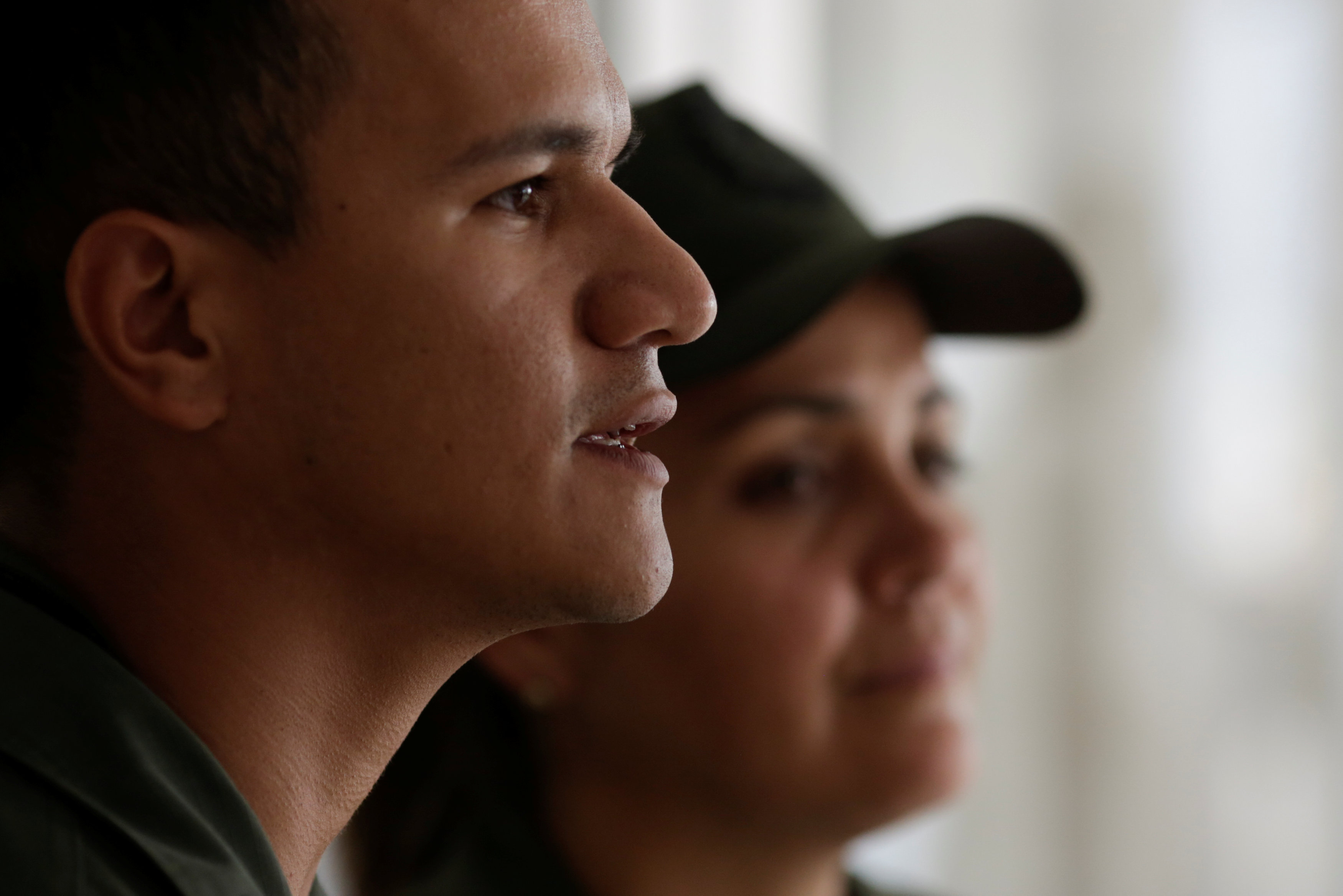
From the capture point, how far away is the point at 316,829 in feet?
1.32

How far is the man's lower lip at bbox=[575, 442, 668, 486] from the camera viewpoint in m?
0.39

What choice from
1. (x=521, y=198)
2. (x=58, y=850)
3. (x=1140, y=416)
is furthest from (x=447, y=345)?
(x=1140, y=416)

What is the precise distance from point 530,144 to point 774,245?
0.34 m

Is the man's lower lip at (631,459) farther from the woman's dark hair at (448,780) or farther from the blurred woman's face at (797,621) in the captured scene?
the woman's dark hair at (448,780)

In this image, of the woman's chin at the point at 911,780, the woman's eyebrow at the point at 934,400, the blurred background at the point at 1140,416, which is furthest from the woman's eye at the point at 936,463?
the blurred background at the point at 1140,416

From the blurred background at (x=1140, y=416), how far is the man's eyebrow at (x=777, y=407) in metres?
0.69

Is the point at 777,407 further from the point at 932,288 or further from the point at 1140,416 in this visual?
the point at 1140,416

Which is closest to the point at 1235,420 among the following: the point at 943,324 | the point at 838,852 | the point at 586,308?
the point at 943,324

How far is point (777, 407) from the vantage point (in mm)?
726

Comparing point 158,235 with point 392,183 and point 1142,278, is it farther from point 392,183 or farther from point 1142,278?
point 1142,278

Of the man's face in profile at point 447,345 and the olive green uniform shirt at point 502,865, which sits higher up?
the man's face in profile at point 447,345

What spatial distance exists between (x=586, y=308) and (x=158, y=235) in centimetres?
12

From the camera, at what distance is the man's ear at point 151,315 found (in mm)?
366

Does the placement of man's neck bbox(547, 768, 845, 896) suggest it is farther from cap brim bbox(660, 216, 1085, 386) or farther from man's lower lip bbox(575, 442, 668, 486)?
man's lower lip bbox(575, 442, 668, 486)
